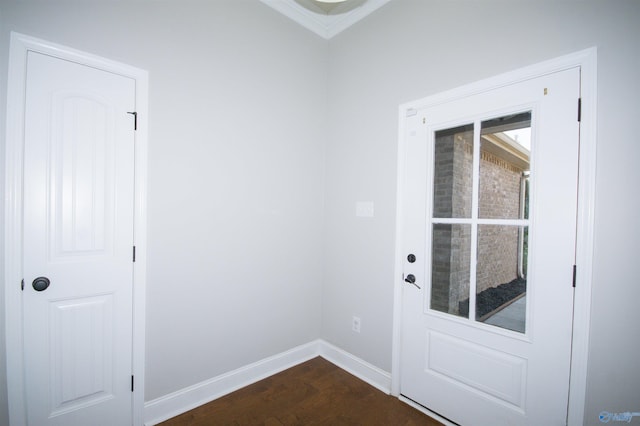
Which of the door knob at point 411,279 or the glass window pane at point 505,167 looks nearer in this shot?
the glass window pane at point 505,167

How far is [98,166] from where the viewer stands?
1688 mm

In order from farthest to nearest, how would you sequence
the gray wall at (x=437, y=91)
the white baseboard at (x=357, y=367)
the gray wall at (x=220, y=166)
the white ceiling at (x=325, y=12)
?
the white ceiling at (x=325, y=12), the white baseboard at (x=357, y=367), the gray wall at (x=220, y=166), the gray wall at (x=437, y=91)

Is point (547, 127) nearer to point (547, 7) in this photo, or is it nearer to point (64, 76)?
point (547, 7)

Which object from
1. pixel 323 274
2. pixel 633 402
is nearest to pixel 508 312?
pixel 633 402

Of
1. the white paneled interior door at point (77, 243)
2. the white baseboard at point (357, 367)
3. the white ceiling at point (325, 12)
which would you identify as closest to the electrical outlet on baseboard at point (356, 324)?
the white baseboard at point (357, 367)

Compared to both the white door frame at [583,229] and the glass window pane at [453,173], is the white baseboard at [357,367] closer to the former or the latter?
the white door frame at [583,229]

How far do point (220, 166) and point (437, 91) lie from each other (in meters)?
1.68

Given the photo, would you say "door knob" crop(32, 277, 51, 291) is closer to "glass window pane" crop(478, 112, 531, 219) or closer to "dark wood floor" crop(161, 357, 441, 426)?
"dark wood floor" crop(161, 357, 441, 426)

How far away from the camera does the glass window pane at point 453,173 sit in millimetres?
1893

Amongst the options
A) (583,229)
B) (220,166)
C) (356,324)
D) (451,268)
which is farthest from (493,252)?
(220,166)

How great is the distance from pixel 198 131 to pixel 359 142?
4.38 feet

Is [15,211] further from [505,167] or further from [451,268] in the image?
[505,167]

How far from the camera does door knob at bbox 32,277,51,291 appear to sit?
1517 mm

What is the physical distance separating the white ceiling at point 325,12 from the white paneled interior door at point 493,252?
114cm
